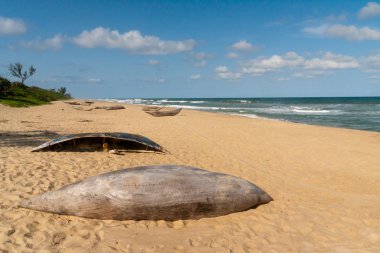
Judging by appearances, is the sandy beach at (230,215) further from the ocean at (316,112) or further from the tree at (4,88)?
the tree at (4,88)

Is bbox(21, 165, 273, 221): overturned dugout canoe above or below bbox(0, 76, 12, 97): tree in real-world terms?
below

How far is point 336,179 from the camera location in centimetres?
902

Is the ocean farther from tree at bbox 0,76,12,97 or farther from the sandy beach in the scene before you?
tree at bbox 0,76,12,97

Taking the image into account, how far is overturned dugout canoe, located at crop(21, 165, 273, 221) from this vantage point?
5.36 m

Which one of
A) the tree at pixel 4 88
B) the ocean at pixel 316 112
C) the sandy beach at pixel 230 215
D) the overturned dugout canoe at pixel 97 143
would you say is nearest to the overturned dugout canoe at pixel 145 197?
the sandy beach at pixel 230 215

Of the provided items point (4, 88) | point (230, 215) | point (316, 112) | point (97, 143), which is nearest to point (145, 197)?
point (230, 215)

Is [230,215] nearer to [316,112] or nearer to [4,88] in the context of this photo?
[4,88]

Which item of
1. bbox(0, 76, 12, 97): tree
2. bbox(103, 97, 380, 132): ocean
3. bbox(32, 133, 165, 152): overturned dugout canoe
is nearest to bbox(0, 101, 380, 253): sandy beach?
bbox(32, 133, 165, 152): overturned dugout canoe

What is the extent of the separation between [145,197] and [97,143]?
5.48 m

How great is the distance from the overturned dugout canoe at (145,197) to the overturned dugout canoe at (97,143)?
4512 mm

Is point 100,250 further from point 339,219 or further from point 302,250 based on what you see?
point 339,219

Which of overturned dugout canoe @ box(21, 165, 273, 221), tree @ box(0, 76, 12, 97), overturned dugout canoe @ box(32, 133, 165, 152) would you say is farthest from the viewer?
tree @ box(0, 76, 12, 97)

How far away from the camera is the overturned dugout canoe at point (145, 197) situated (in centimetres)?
536

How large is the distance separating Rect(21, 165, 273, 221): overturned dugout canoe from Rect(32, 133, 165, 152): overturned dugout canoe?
4.51 meters
